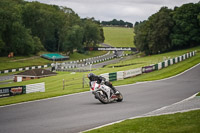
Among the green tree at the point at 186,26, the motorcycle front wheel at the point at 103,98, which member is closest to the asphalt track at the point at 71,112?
the motorcycle front wheel at the point at 103,98

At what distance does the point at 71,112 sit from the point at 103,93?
2.73m

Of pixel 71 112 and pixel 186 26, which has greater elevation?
pixel 186 26

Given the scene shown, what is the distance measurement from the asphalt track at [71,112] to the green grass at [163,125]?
1.77 m

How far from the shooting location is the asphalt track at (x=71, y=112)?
44.7 ft

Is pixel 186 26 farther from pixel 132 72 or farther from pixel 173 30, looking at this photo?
pixel 132 72

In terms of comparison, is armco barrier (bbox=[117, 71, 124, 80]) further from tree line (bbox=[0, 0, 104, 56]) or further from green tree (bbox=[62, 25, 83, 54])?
green tree (bbox=[62, 25, 83, 54])

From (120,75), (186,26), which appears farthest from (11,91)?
(186,26)

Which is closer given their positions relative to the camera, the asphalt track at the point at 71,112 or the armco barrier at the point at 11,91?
the asphalt track at the point at 71,112

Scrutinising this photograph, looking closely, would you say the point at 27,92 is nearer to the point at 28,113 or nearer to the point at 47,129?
the point at 28,113

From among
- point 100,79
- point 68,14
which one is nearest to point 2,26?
point 68,14

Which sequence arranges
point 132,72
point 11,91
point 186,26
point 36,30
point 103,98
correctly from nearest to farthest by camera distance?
point 103,98, point 11,91, point 132,72, point 186,26, point 36,30

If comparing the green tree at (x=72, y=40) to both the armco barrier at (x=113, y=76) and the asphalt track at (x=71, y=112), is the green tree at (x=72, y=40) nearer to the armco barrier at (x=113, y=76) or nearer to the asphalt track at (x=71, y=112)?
the armco barrier at (x=113, y=76)

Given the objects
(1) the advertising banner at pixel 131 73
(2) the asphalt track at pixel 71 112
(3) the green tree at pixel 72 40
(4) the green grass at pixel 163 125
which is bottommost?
(2) the asphalt track at pixel 71 112

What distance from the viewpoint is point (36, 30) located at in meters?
110
